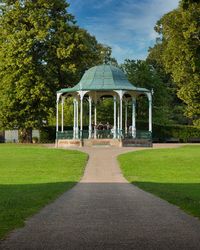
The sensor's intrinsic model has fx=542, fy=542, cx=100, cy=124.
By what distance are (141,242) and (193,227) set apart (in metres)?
1.76

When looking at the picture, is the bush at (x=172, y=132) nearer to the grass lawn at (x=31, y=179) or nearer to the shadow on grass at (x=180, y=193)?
the grass lawn at (x=31, y=179)

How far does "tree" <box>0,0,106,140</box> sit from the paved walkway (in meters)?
38.2

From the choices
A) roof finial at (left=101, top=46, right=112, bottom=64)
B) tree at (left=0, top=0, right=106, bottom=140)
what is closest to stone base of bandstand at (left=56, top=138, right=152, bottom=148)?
tree at (left=0, top=0, right=106, bottom=140)

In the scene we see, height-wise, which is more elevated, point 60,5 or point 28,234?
point 60,5

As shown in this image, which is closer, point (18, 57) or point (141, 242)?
point (141, 242)

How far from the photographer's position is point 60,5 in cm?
5753

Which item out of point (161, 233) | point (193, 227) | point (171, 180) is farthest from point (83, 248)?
point (171, 180)

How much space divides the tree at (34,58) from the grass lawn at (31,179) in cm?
1714

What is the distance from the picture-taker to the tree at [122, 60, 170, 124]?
6756cm

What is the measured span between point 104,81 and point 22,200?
34.7 meters

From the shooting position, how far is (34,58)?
55.7 meters

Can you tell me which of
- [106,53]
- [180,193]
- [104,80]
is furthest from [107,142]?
[106,53]

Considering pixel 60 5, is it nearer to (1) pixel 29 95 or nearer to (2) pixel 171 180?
(1) pixel 29 95

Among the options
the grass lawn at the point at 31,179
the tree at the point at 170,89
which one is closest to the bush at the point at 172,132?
the tree at the point at 170,89
